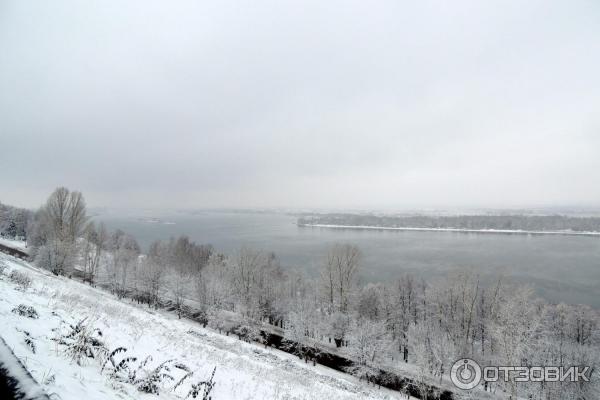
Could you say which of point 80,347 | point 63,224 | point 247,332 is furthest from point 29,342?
point 63,224

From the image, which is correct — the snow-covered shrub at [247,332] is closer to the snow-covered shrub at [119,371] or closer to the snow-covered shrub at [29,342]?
the snow-covered shrub at [119,371]

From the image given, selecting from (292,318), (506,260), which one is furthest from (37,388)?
(506,260)

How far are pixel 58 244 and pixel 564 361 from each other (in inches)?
1929

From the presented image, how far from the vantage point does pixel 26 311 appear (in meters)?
5.81

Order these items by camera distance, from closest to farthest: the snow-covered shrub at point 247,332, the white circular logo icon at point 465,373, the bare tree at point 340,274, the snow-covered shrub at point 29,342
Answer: the snow-covered shrub at point 29,342 → the white circular logo icon at point 465,373 → the snow-covered shrub at point 247,332 → the bare tree at point 340,274

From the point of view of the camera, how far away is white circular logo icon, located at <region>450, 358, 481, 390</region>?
64.3 ft

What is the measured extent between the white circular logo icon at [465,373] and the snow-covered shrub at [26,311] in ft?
76.8

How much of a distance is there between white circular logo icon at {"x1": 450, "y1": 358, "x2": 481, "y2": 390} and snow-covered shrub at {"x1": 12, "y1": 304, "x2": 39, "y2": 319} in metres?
23.4

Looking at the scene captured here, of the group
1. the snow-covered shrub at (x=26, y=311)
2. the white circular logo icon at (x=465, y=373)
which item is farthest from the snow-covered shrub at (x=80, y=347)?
the white circular logo icon at (x=465, y=373)

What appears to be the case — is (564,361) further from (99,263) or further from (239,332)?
(99,263)

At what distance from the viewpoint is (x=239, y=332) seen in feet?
92.7

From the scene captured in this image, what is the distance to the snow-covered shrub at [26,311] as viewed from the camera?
18.7 ft

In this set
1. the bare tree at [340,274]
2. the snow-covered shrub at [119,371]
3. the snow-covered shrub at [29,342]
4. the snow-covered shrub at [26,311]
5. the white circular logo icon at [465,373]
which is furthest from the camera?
the bare tree at [340,274]

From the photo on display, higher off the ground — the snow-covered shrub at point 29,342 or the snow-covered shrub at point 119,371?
the snow-covered shrub at point 29,342
